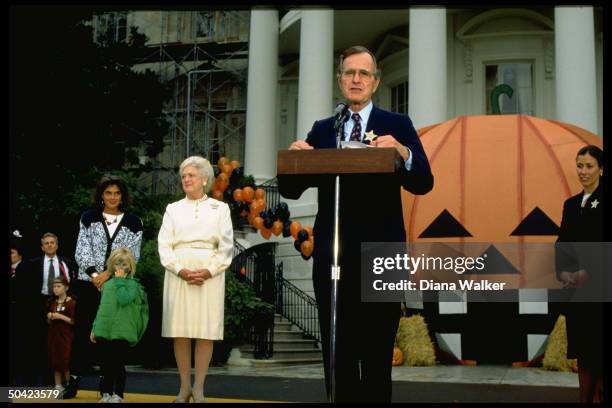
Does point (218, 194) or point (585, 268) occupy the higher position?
point (218, 194)

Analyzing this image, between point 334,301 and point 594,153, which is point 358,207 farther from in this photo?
point 594,153

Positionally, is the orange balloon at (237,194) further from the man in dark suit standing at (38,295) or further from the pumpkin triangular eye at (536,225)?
the pumpkin triangular eye at (536,225)

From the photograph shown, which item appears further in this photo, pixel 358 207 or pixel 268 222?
pixel 268 222

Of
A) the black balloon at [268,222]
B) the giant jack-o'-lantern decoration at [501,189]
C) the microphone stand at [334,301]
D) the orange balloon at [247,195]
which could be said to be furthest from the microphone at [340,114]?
the orange balloon at [247,195]

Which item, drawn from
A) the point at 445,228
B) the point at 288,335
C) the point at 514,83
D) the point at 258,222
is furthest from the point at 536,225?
the point at 514,83

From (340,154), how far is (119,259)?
9.59ft

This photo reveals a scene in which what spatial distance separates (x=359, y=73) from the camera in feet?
12.7

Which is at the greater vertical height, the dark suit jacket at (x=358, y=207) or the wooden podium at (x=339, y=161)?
the wooden podium at (x=339, y=161)

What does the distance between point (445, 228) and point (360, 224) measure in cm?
723

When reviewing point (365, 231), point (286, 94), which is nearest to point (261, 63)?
point (286, 94)

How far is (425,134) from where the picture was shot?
479 inches

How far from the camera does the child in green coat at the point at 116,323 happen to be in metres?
5.95

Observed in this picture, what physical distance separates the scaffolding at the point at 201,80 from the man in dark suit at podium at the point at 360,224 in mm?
21362

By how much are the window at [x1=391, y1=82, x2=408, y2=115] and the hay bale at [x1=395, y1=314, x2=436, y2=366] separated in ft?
37.5
